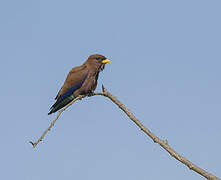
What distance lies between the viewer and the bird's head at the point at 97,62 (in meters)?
10.1

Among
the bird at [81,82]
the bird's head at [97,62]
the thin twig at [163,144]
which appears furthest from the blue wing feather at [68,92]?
the thin twig at [163,144]

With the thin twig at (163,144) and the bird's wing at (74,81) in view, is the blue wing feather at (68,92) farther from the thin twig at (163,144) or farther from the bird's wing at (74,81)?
the thin twig at (163,144)

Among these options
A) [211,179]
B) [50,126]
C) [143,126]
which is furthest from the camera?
[50,126]

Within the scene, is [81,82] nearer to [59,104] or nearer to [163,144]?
[59,104]

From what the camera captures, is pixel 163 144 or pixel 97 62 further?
pixel 97 62

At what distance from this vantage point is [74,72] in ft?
33.5

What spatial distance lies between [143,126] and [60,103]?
5.52m

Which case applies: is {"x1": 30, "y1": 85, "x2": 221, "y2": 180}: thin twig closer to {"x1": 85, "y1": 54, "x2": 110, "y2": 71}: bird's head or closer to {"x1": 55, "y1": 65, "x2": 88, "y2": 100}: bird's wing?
{"x1": 55, "y1": 65, "x2": 88, "y2": 100}: bird's wing

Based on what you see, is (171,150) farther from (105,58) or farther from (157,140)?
(105,58)

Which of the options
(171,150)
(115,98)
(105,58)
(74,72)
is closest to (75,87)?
(74,72)

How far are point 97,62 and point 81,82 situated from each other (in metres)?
0.68

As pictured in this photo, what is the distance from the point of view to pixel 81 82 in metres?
9.88

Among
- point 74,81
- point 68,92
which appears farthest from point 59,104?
point 74,81

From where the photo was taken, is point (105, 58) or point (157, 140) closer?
point (157, 140)
